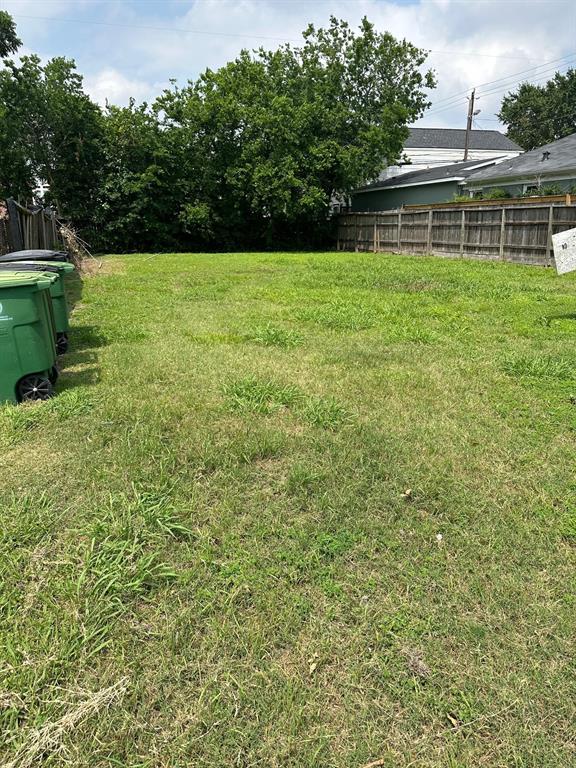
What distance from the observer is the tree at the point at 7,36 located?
80.9 ft

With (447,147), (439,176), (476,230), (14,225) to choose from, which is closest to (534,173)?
(476,230)

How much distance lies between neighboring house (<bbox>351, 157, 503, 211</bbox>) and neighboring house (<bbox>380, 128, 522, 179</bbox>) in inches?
Result: 391

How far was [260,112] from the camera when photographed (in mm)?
24844

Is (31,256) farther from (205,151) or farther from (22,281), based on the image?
(205,151)

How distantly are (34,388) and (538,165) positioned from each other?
2218cm

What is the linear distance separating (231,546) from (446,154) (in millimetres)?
45801

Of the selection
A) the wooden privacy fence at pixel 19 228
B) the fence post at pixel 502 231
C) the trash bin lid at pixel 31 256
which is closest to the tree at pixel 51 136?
the wooden privacy fence at pixel 19 228

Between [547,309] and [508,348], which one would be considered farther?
[547,309]

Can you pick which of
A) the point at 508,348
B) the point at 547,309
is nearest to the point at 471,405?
the point at 508,348

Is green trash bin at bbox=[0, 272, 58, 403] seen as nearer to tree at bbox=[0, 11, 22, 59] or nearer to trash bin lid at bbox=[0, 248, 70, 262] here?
trash bin lid at bbox=[0, 248, 70, 262]

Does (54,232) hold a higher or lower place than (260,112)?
lower

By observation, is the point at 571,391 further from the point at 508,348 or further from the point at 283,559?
the point at 283,559

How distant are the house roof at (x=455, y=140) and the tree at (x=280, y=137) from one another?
13642 mm

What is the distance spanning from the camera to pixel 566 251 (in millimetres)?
7121
